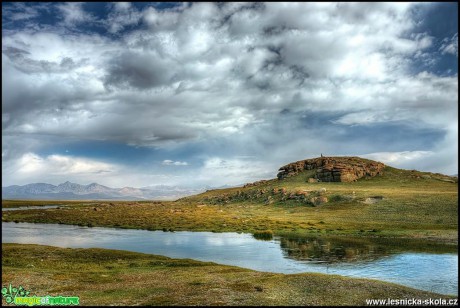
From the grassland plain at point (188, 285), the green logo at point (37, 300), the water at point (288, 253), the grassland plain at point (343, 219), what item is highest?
the grassland plain at point (343, 219)

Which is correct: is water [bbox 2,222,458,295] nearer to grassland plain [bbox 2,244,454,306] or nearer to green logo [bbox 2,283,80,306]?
grassland plain [bbox 2,244,454,306]

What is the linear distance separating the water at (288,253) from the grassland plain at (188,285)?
9.13 meters

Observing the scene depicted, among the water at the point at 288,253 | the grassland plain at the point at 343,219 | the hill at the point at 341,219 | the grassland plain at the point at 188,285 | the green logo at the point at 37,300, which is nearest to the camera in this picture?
the green logo at the point at 37,300

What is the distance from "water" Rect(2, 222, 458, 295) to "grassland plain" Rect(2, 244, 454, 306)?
9.13 m

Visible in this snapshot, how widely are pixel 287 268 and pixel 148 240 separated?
167 feet

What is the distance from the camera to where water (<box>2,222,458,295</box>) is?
52.4 metres

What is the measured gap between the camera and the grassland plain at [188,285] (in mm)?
35781

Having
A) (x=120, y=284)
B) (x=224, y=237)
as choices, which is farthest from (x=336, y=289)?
(x=224, y=237)

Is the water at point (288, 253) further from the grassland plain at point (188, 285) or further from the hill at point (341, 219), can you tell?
the hill at point (341, 219)

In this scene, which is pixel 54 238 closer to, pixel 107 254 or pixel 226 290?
pixel 107 254

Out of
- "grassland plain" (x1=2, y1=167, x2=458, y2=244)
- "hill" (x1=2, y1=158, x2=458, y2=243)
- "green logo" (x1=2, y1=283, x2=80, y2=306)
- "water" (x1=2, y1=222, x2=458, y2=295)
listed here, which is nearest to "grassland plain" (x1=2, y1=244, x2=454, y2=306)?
"green logo" (x1=2, y1=283, x2=80, y2=306)

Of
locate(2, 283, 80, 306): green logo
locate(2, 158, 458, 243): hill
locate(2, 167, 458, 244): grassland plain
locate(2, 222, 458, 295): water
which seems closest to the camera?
locate(2, 283, 80, 306): green logo

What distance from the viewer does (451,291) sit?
136ft

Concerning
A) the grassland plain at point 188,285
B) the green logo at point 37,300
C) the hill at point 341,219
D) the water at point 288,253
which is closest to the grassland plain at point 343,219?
the hill at point 341,219
